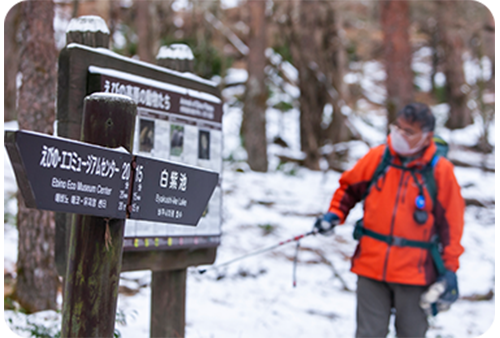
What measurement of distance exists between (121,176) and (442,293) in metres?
2.34

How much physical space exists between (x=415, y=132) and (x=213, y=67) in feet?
41.6

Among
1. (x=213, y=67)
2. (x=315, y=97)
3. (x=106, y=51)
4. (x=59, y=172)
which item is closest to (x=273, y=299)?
(x=106, y=51)

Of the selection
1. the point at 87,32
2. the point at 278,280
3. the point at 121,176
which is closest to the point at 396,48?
the point at 278,280

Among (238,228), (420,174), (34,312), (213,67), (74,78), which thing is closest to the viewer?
(74,78)

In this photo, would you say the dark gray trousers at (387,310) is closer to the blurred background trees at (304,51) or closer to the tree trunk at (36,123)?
the tree trunk at (36,123)

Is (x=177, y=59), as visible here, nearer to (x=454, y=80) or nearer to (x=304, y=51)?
(x=304, y=51)

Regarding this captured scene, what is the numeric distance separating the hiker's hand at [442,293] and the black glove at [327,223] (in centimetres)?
79

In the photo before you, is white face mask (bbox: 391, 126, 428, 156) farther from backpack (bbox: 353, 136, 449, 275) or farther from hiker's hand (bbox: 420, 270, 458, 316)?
hiker's hand (bbox: 420, 270, 458, 316)

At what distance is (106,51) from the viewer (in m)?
2.99

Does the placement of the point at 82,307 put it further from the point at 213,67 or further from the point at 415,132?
the point at 213,67

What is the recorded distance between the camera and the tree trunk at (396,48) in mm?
11289

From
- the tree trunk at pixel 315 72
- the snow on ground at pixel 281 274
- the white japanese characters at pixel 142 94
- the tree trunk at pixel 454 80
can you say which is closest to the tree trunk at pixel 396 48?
the tree trunk at pixel 315 72

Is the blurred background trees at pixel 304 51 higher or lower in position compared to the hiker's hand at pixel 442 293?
higher

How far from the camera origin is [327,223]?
12.2ft
